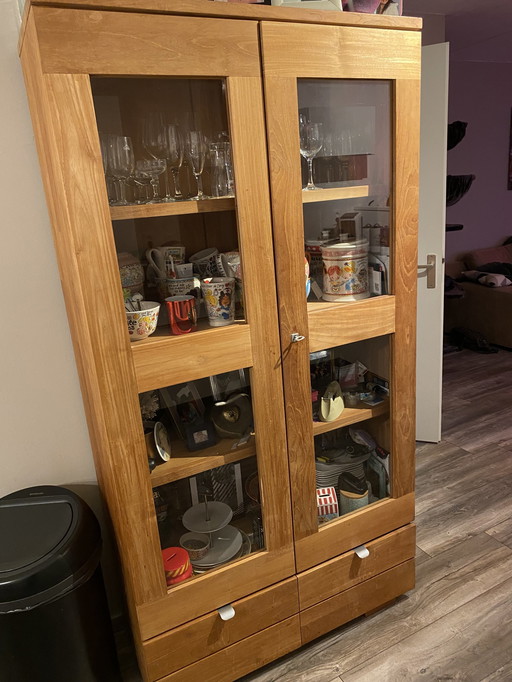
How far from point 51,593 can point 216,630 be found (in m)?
0.51

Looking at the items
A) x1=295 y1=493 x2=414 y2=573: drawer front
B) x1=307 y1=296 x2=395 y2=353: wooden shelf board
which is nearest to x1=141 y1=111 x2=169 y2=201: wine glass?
x1=307 y1=296 x2=395 y2=353: wooden shelf board

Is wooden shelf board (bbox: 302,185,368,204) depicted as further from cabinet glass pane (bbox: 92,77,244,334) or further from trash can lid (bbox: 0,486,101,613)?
trash can lid (bbox: 0,486,101,613)

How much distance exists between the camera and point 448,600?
6.31 ft

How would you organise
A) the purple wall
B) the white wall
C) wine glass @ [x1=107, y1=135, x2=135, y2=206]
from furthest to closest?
the purple wall → the white wall → wine glass @ [x1=107, y1=135, x2=135, y2=206]

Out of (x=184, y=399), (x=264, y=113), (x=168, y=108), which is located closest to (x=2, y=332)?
(x=184, y=399)

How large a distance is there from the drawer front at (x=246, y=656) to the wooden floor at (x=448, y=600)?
72mm

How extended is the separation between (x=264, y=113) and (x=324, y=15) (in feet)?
0.93

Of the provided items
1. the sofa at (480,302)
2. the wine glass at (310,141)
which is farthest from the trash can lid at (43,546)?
the sofa at (480,302)

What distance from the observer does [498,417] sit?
3.26 m

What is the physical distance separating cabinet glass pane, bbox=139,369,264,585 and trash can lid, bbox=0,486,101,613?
0.21 m

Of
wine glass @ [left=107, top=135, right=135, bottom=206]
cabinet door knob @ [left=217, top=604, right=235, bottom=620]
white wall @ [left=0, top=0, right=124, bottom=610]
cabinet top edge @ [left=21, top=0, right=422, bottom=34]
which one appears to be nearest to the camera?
cabinet top edge @ [left=21, top=0, right=422, bottom=34]

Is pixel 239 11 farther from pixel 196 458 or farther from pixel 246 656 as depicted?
pixel 246 656

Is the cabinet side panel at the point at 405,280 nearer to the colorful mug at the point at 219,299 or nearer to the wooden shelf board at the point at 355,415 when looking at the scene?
the wooden shelf board at the point at 355,415

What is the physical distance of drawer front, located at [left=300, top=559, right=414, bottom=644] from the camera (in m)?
1.74
